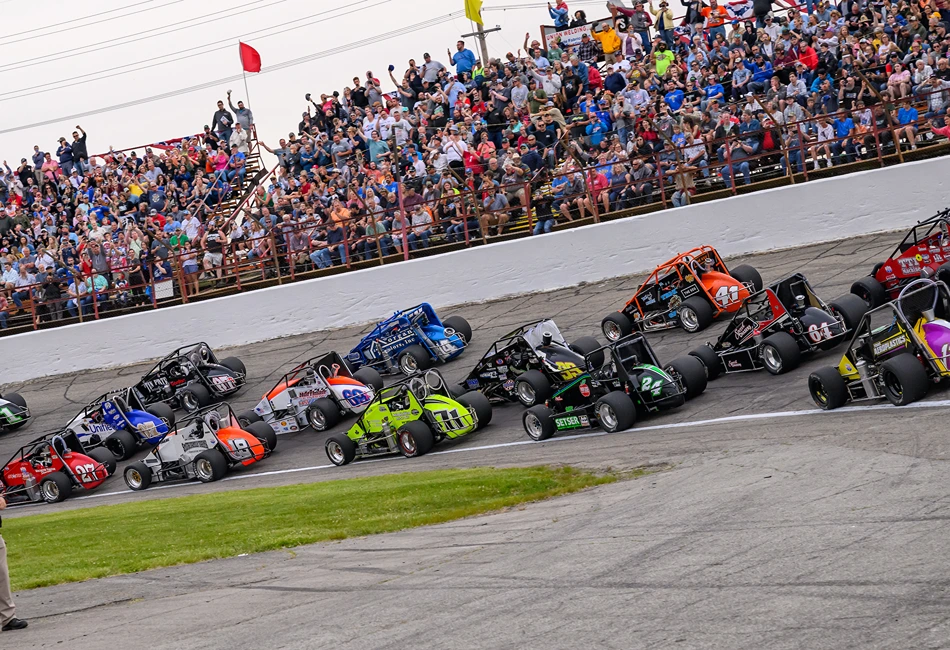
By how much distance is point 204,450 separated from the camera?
21.0 meters

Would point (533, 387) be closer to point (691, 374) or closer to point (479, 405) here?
point (479, 405)

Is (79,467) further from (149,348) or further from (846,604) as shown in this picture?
(846,604)

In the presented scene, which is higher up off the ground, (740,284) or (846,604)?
(740,284)

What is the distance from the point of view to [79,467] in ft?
73.5

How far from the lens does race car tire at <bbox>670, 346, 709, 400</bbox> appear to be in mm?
17505

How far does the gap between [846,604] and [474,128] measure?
85.1 feet

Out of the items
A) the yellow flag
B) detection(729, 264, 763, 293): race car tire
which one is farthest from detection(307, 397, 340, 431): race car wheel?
the yellow flag

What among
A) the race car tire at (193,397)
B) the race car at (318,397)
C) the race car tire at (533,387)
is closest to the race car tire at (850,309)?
the race car tire at (533,387)

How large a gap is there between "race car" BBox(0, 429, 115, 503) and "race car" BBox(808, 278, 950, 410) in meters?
14.1

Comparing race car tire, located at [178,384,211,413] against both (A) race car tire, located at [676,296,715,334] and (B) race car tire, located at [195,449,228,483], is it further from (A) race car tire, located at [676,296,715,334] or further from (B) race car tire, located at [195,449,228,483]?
(A) race car tire, located at [676,296,715,334]

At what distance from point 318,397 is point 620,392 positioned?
23.6 ft

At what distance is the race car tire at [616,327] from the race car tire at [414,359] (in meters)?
4.00

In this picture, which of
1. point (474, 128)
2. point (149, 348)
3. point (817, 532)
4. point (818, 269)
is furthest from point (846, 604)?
point (149, 348)

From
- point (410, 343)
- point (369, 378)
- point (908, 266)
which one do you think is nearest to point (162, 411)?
point (369, 378)
